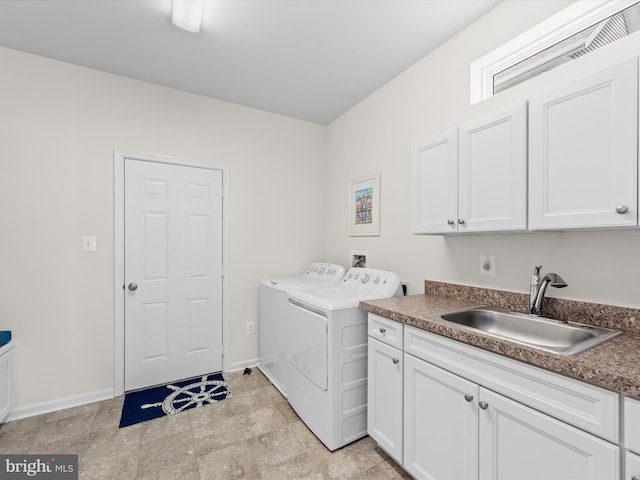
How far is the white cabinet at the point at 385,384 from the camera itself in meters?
1.60

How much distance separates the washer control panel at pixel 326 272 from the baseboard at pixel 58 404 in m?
1.94

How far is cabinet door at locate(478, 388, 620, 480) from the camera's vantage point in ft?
2.94

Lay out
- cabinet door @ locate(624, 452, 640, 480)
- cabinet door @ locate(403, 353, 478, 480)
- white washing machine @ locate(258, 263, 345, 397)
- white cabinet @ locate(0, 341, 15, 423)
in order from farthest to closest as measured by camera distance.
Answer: white washing machine @ locate(258, 263, 345, 397) → white cabinet @ locate(0, 341, 15, 423) → cabinet door @ locate(403, 353, 478, 480) → cabinet door @ locate(624, 452, 640, 480)

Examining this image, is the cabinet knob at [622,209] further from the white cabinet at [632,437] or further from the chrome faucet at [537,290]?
the white cabinet at [632,437]

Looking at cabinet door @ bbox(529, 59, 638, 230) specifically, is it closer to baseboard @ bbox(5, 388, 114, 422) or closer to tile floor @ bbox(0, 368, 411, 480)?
tile floor @ bbox(0, 368, 411, 480)

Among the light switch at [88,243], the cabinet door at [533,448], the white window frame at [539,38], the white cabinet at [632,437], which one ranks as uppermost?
the white window frame at [539,38]

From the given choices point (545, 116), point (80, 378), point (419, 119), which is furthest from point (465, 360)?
point (80, 378)

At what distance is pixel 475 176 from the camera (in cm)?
158

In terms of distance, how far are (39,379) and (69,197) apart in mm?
1373

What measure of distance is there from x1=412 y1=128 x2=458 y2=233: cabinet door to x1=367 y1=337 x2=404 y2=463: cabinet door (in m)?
0.77

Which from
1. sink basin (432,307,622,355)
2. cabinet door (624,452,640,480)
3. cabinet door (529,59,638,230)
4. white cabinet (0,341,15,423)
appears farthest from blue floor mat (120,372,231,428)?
cabinet door (529,59,638,230)

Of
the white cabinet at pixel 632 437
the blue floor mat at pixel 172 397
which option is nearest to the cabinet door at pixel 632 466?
the white cabinet at pixel 632 437

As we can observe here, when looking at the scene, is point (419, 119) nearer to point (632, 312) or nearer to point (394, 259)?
point (394, 259)

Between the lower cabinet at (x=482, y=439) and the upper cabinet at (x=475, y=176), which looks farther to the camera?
the upper cabinet at (x=475, y=176)
